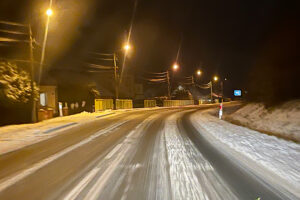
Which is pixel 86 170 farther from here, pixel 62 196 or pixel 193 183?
pixel 193 183

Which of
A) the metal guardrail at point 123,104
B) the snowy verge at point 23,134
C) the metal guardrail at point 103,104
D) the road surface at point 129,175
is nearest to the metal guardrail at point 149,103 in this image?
the metal guardrail at point 123,104

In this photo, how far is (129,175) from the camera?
513 centimetres

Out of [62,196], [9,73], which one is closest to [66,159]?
[62,196]

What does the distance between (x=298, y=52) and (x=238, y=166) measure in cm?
1272

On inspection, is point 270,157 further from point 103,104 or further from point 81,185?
point 103,104

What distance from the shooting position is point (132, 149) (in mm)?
7770

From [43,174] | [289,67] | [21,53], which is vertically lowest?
[43,174]

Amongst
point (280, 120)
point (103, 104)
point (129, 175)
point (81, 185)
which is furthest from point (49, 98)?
point (81, 185)

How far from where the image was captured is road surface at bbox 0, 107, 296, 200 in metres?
4.12

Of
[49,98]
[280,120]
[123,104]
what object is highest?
[49,98]

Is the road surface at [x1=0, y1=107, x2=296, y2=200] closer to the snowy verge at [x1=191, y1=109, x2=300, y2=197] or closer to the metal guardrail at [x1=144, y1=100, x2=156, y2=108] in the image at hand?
the snowy verge at [x1=191, y1=109, x2=300, y2=197]

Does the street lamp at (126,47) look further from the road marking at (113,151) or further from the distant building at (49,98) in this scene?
the road marking at (113,151)

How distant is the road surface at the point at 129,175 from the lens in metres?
4.12

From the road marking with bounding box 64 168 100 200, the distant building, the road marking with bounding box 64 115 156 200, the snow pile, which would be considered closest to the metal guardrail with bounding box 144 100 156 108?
the distant building
